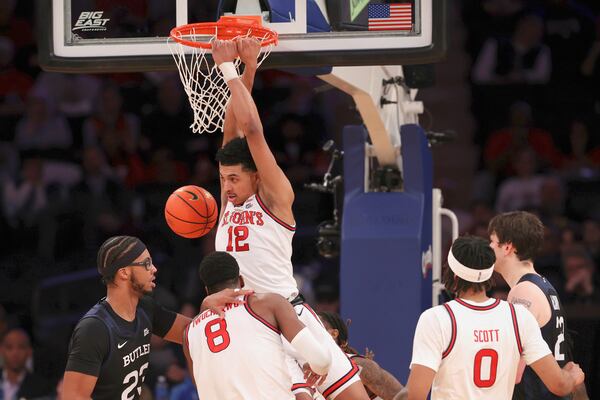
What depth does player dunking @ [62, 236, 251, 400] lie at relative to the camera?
5621 millimetres

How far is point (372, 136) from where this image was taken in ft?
28.1

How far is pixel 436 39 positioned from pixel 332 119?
7.30 meters

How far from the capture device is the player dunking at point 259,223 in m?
5.77

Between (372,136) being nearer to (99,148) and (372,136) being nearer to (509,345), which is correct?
(509,345)

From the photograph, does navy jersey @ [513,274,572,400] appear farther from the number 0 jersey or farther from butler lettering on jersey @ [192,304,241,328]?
butler lettering on jersey @ [192,304,241,328]

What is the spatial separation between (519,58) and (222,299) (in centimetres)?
852

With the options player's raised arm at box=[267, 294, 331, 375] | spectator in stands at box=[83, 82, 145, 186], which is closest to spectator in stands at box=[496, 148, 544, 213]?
spectator in stands at box=[83, 82, 145, 186]

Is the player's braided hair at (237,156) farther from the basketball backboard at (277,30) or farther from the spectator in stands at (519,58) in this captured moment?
the spectator in stands at (519,58)

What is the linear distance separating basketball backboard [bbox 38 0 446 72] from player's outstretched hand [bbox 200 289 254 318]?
1474 millimetres

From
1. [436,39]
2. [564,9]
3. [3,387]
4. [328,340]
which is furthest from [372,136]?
[564,9]

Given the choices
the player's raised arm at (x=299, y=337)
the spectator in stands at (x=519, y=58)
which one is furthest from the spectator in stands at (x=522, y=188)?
the player's raised arm at (x=299, y=337)

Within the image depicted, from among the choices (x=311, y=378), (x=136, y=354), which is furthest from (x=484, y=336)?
(x=136, y=354)

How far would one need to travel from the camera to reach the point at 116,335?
575 cm

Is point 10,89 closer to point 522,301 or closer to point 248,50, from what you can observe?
point 248,50
